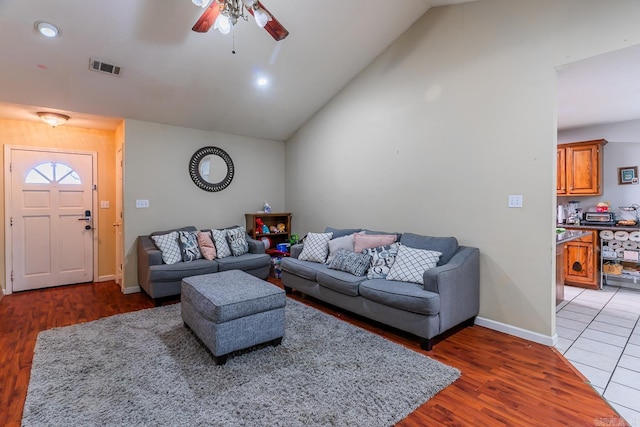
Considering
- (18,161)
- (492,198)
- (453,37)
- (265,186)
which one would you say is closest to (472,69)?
(453,37)

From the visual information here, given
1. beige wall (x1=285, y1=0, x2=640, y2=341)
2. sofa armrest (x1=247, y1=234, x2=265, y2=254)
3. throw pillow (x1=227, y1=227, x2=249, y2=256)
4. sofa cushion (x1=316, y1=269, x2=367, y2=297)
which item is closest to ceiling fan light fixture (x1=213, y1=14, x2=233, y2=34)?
beige wall (x1=285, y1=0, x2=640, y2=341)

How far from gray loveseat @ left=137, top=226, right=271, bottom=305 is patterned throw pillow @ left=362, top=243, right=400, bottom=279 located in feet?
5.77

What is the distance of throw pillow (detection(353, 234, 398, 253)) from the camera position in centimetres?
354

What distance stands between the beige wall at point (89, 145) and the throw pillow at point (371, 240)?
384 cm

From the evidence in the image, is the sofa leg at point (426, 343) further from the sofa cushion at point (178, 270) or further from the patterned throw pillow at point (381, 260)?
the sofa cushion at point (178, 270)

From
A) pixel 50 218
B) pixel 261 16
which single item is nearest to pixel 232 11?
pixel 261 16

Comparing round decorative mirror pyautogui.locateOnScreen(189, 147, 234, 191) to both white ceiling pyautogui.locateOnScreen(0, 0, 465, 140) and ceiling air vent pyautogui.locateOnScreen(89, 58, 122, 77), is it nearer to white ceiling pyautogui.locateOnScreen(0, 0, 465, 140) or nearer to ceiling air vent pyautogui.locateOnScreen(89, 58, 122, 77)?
white ceiling pyautogui.locateOnScreen(0, 0, 465, 140)

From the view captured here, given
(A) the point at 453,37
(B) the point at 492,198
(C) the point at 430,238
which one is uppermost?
(A) the point at 453,37

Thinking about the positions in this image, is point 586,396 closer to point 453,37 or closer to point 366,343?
point 366,343

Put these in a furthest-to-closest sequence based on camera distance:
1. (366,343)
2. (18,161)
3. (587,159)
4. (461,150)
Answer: (587,159) < (18,161) < (461,150) < (366,343)

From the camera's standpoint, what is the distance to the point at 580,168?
4.63m

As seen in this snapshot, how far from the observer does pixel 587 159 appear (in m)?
4.55

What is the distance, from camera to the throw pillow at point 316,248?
392 centimetres

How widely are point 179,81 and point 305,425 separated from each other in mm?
3657
